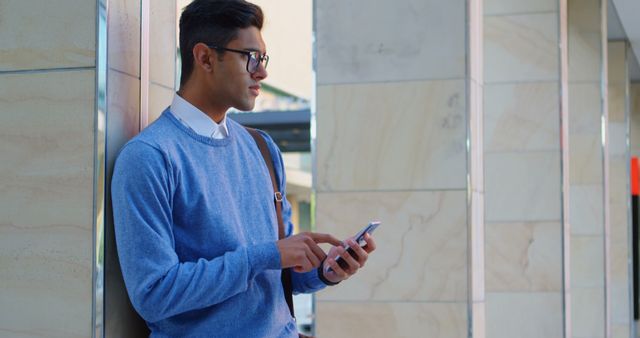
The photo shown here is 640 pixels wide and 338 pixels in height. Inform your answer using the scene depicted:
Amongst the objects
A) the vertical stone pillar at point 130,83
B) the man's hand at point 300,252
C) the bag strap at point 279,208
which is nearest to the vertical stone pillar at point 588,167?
the vertical stone pillar at point 130,83

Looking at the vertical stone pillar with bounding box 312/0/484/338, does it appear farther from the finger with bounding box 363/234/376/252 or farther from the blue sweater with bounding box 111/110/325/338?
the finger with bounding box 363/234/376/252

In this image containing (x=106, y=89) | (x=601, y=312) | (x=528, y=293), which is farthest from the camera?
(x=601, y=312)

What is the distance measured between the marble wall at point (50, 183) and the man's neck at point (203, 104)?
29 centimetres

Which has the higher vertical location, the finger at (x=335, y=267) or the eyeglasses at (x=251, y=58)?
the eyeglasses at (x=251, y=58)

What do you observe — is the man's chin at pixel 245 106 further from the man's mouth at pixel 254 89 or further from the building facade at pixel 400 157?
the building facade at pixel 400 157

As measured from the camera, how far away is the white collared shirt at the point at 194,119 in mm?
2773

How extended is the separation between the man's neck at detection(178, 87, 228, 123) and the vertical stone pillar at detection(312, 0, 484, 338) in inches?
142

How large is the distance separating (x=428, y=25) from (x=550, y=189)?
3.98 metres

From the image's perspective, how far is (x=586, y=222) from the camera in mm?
13336

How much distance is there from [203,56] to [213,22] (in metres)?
0.10

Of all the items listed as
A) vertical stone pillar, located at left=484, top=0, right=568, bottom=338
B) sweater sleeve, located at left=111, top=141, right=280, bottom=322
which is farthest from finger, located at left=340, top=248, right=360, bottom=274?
vertical stone pillar, located at left=484, top=0, right=568, bottom=338

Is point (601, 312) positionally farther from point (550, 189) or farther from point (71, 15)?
point (71, 15)

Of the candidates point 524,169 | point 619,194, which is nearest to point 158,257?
point 524,169

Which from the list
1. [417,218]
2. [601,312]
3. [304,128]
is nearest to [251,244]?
[417,218]
